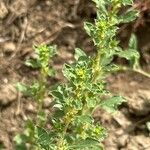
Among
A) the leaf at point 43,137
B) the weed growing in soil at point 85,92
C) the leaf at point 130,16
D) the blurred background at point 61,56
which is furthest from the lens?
the blurred background at point 61,56

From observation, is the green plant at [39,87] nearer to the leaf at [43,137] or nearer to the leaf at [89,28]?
the leaf at [43,137]

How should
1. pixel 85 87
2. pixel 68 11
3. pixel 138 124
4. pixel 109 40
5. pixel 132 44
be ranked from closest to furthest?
1. pixel 85 87
2. pixel 109 40
3. pixel 132 44
4. pixel 138 124
5. pixel 68 11

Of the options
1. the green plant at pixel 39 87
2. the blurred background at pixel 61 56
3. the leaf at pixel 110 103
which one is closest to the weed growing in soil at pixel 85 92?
the leaf at pixel 110 103

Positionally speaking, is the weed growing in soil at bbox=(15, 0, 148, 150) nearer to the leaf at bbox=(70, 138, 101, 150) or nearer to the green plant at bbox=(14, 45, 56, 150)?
the leaf at bbox=(70, 138, 101, 150)

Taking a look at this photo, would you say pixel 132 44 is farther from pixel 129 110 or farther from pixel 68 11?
pixel 68 11

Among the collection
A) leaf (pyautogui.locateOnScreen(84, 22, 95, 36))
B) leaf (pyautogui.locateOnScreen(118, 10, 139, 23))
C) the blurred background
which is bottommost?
the blurred background

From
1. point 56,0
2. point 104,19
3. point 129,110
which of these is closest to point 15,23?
point 56,0

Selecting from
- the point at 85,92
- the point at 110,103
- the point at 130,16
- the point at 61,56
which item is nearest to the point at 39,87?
the point at 110,103

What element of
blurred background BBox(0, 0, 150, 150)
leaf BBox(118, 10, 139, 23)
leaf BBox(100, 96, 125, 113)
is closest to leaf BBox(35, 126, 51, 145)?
leaf BBox(100, 96, 125, 113)

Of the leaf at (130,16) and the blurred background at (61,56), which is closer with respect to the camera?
the leaf at (130,16)

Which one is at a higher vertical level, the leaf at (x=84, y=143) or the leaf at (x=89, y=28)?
the leaf at (x=89, y=28)

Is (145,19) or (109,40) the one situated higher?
(109,40)
